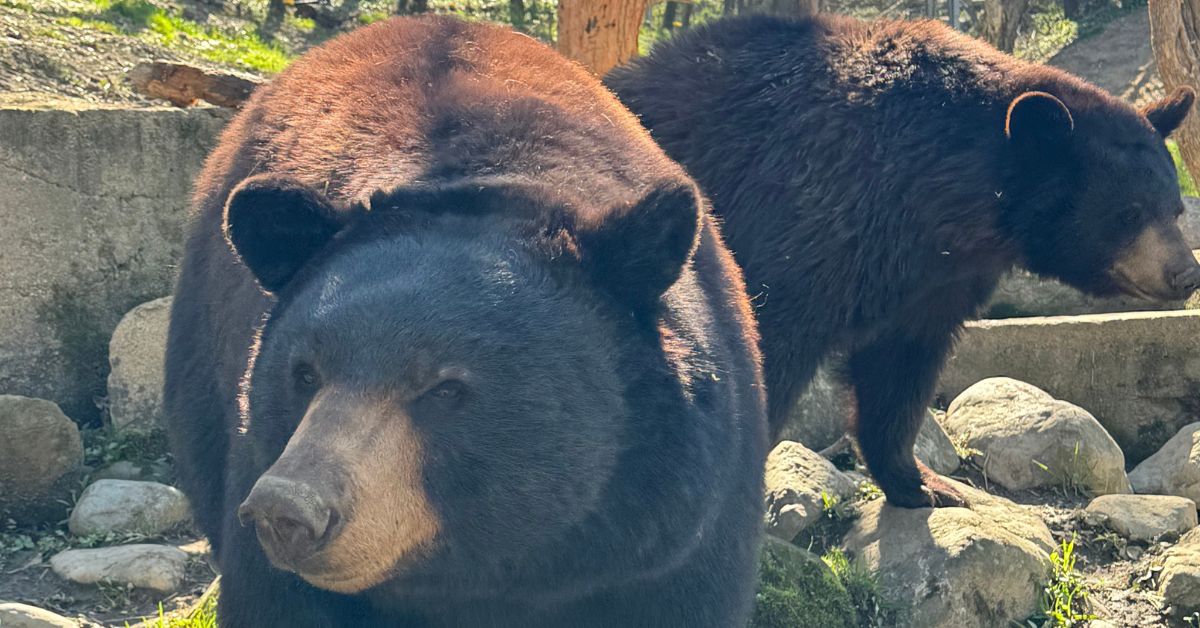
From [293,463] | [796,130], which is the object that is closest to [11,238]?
[796,130]

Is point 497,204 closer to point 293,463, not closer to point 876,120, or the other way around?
point 293,463

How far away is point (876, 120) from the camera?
5.61 m

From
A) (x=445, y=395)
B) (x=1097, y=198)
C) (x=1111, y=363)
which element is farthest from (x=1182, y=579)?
(x=445, y=395)

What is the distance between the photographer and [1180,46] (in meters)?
7.93

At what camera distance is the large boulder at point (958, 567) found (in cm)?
501

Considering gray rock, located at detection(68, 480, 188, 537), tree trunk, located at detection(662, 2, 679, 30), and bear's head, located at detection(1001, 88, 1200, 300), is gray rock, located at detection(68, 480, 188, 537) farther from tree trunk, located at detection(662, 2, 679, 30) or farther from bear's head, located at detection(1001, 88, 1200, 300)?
tree trunk, located at detection(662, 2, 679, 30)

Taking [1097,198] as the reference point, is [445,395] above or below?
above

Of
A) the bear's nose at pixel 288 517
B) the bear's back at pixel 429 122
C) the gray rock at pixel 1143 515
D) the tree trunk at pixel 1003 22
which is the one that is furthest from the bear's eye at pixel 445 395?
the tree trunk at pixel 1003 22

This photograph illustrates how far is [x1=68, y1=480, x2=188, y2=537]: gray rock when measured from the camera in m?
5.58

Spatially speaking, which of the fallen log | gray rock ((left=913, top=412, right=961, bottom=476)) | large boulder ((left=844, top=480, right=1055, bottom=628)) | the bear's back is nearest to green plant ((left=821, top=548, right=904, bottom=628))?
large boulder ((left=844, top=480, right=1055, bottom=628))

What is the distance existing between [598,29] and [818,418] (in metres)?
2.40

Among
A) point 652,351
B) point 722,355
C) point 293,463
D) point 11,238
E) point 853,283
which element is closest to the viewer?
point 293,463

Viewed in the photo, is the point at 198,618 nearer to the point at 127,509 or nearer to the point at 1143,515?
the point at 127,509

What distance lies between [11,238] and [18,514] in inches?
56.7
